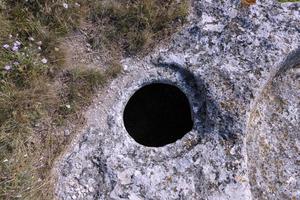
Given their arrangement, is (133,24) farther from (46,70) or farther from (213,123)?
(213,123)

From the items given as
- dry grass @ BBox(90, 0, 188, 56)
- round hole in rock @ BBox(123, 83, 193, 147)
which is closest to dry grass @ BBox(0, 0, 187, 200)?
dry grass @ BBox(90, 0, 188, 56)

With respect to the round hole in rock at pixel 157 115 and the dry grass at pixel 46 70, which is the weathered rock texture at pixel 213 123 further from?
the round hole in rock at pixel 157 115

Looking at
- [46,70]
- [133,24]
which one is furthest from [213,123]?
[46,70]

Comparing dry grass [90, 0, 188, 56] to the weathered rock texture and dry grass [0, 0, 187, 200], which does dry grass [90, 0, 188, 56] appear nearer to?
dry grass [0, 0, 187, 200]

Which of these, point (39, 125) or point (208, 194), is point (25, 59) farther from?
point (208, 194)

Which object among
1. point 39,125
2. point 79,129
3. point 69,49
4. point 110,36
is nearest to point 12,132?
point 39,125

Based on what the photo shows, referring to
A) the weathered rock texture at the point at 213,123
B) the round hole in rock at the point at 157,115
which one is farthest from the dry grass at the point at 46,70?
the round hole in rock at the point at 157,115

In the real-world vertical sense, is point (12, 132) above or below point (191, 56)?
below
